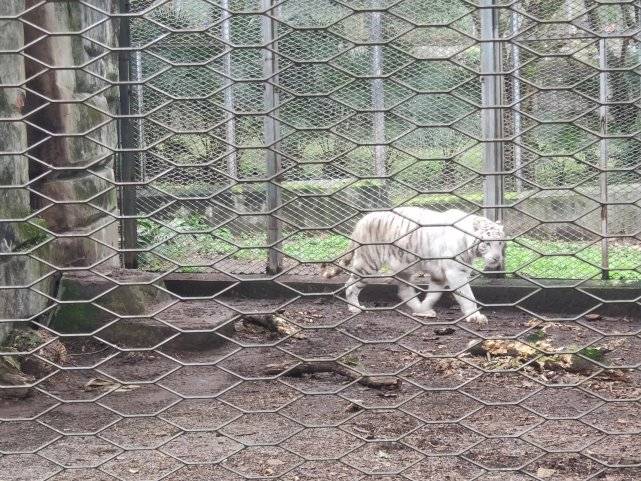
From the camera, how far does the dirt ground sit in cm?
248

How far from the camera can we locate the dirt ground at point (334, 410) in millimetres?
2484

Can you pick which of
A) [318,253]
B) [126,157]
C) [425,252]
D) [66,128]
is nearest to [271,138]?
[318,253]

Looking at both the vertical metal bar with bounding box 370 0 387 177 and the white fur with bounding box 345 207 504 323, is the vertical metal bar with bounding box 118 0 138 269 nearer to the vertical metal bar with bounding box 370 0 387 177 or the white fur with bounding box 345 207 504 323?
the white fur with bounding box 345 207 504 323

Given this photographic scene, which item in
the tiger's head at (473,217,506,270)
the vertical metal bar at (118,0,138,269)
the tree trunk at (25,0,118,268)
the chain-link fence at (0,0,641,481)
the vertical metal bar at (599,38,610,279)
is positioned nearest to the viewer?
the chain-link fence at (0,0,641,481)

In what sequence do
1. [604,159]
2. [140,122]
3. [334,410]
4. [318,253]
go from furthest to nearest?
[318,253]
[140,122]
[604,159]
[334,410]

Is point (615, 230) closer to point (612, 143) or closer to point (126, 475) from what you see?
point (612, 143)

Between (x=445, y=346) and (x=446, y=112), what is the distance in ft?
6.04

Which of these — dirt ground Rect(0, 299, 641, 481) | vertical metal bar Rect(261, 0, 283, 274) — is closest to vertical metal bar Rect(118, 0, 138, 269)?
vertical metal bar Rect(261, 0, 283, 274)

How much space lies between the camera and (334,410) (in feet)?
12.6

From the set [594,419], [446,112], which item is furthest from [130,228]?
[594,419]

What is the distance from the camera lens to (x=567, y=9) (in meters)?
5.93

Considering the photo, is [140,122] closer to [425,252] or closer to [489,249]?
[425,252]

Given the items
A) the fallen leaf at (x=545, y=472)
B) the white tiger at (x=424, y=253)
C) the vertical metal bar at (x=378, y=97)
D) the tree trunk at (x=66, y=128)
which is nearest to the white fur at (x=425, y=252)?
the white tiger at (x=424, y=253)

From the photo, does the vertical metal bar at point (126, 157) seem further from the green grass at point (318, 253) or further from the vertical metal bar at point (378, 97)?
the vertical metal bar at point (378, 97)
